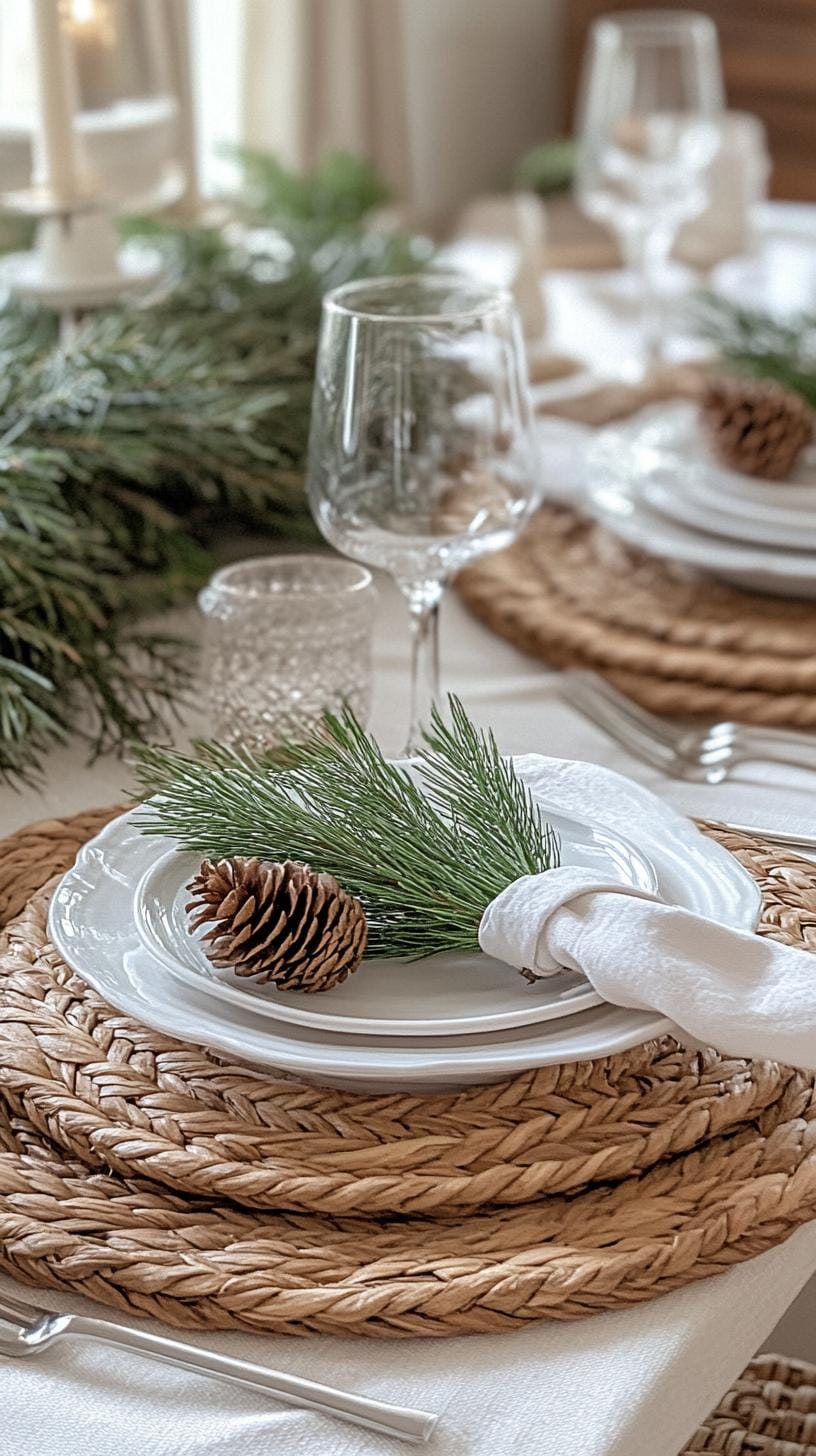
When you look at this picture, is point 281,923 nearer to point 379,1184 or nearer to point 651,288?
point 379,1184

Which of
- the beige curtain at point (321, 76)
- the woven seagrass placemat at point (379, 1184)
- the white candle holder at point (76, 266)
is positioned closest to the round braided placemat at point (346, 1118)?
the woven seagrass placemat at point (379, 1184)

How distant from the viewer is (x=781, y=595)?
97 centimetres

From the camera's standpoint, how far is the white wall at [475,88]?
3.18 meters

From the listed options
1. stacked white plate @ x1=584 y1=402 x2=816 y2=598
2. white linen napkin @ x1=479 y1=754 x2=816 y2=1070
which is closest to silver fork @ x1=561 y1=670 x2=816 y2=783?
stacked white plate @ x1=584 y1=402 x2=816 y2=598

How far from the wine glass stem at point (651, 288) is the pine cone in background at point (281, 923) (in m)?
0.98

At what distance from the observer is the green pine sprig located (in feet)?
1.83

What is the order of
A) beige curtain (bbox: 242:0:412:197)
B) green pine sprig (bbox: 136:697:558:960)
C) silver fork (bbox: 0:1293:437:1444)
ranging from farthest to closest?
beige curtain (bbox: 242:0:412:197) < green pine sprig (bbox: 136:697:558:960) < silver fork (bbox: 0:1293:437:1444)

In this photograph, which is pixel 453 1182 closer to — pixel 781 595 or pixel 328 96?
pixel 781 595

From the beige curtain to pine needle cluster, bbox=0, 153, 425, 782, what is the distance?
133 centimetres

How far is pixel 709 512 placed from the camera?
0.99 meters

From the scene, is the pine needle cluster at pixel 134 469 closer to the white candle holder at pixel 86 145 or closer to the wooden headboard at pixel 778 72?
the white candle holder at pixel 86 145

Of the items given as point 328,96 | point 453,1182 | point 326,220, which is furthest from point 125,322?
point 328,96

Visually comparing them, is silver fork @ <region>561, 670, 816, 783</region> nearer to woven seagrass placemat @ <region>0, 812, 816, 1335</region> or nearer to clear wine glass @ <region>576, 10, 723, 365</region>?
woven seagrass placemat @ <region>0, 812, 816, 1335</region>

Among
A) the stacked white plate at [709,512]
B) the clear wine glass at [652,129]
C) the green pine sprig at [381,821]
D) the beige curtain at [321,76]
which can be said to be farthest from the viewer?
the beige curtain at [321,76]
